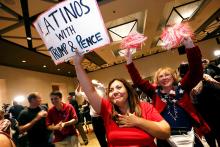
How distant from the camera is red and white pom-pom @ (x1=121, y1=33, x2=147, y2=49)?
2.54 m

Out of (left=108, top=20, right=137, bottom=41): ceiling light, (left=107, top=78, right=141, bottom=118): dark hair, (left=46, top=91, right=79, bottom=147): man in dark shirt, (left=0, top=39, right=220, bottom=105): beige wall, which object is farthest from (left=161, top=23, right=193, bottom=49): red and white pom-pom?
(left=0, top=39, right=220, bottom=105): beige wall

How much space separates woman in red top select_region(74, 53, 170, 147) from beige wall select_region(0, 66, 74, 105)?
358 inches

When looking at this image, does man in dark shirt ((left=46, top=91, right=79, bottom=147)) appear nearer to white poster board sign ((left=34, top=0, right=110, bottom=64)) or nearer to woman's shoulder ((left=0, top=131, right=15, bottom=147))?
white poster board sign ((left=34, top=0, right=110, bottom=64))

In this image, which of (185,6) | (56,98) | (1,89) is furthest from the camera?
(1,89)

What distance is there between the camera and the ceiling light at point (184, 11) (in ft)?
30.0

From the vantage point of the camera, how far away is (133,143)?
5.70 feet

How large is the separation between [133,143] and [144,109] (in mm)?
297

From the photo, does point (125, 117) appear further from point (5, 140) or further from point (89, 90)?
point (5, 140)

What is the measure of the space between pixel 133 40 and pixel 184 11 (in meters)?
8.08

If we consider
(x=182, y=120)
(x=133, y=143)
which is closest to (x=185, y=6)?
(x=182, y=120)

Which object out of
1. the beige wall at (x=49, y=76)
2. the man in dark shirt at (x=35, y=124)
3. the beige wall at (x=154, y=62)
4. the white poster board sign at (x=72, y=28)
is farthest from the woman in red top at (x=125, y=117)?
the beige wall at (x=154, y=62)

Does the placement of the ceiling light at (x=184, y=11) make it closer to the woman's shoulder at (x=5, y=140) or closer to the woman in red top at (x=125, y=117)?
the woman in red top at (x=125, y=117)

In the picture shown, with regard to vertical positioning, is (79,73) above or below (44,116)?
above

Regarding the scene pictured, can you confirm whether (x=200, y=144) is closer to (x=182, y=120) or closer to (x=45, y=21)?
(x=182, y=120)
